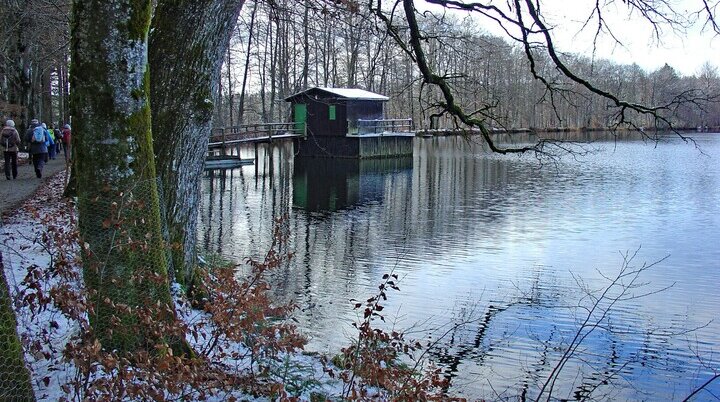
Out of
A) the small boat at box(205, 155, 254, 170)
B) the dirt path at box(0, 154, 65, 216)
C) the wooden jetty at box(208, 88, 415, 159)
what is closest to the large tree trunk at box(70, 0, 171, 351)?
the dirt path at box(0, 154, 65, 216)

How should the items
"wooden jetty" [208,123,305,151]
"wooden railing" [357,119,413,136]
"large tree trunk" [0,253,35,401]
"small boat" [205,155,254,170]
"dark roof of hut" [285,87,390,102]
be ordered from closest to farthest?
1. "large tree trunk" [0,253,35,401]
2. "small boat" [205,155,254,170]
3. "wooden jetty" [208,123,305,151]
4. "dark roof of hut" [285,87,390,102]
5. "wooden railing" [357,119,413,136]

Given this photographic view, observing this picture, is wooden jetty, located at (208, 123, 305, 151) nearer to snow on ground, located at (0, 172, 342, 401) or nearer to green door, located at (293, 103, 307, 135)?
green door, located at (293, 103, 307, 135)

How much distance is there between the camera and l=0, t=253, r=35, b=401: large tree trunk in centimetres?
351

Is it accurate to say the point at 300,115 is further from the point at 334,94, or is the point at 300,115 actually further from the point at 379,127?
the point at 379,127

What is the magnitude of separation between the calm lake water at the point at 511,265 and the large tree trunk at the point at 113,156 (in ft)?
14.2

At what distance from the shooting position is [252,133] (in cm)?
4081

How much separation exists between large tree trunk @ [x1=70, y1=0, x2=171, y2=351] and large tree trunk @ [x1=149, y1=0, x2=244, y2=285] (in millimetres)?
1258

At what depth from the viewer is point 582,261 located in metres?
14.5

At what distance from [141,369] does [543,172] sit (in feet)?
102

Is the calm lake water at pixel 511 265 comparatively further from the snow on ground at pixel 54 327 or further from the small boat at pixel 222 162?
the small boat at pixel 222 162

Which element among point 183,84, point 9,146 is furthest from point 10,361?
point 9,146

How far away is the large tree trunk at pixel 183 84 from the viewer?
6.08 metres

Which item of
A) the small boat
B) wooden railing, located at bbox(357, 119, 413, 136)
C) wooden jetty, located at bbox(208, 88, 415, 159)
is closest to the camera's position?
the small boat

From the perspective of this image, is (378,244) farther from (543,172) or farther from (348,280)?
(543,172)
